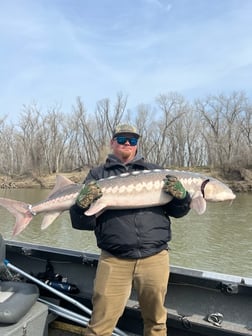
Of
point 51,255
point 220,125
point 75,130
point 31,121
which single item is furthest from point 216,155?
point 51,255

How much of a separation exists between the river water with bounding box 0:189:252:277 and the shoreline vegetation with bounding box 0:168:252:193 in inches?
685

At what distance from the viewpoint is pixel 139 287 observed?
9.32ft

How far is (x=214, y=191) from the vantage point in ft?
9.84

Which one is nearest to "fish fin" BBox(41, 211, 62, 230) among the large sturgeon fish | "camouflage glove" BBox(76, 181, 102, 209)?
the large sturgeon fish

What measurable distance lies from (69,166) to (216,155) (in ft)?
77.7

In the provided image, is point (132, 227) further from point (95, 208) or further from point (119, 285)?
point (119, 285)

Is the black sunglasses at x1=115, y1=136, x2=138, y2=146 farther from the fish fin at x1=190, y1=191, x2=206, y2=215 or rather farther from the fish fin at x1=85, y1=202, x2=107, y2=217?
the fish fin at x1=190, y1=191, x2=206, y2=215

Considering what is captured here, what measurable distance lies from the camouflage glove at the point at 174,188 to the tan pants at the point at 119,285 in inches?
18.0

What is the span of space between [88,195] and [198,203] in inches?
32.5

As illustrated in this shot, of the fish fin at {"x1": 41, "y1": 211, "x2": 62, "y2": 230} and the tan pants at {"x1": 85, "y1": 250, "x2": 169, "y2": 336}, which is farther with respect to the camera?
the fish fin at {"x1": 41, "y1": 211, "x2": 62, "y2": 230}

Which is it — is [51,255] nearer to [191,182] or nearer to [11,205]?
[11,205]

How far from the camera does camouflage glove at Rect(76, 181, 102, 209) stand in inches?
107

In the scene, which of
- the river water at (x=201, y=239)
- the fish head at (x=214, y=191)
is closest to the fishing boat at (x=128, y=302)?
the fish head at (x=214, y=191)

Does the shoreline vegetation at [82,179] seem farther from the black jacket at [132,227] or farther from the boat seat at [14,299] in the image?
the black jacket at [132,227]
